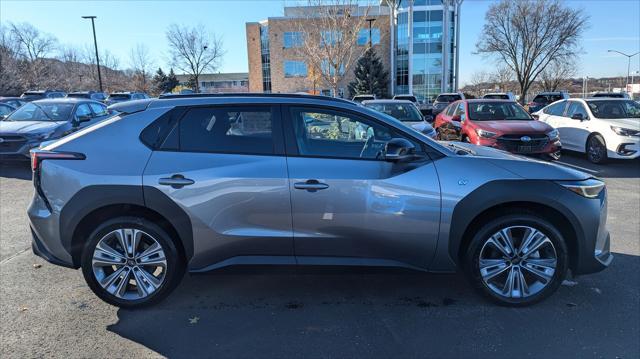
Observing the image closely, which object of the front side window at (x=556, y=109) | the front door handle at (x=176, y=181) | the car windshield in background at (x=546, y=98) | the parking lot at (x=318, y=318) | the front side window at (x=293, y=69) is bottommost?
the parking lot at (x=318, y=318)

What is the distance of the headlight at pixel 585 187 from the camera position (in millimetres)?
3428

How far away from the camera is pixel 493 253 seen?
3529 mm

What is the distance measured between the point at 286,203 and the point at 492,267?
1.74 m

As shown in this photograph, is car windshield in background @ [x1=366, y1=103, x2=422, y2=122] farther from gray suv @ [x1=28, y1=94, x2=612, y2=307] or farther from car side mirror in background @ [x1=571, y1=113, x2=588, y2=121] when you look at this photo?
gray suv @ [x1=28, y1=94, x2=612, y2=307]

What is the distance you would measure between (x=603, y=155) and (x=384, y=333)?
32.3ft

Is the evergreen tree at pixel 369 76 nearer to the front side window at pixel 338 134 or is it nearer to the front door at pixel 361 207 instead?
the front side window at pixel 338 134

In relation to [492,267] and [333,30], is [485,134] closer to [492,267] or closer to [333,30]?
[492,267]

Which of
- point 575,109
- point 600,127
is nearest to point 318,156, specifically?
point 600,127

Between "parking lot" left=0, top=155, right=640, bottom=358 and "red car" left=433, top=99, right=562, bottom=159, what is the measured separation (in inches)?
203

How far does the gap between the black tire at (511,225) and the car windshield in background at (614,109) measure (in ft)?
30.5

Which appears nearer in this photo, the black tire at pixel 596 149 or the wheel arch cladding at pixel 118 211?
the wheel arch cladding at pixel 118 211

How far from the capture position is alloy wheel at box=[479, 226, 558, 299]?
3.47m

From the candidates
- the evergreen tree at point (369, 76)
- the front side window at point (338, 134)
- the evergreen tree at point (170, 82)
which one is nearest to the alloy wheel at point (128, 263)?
the front side window at point (338, 134)

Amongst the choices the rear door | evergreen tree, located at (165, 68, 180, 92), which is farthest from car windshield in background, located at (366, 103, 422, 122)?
evergreen tree, located at (165, 68, 180, 92)
